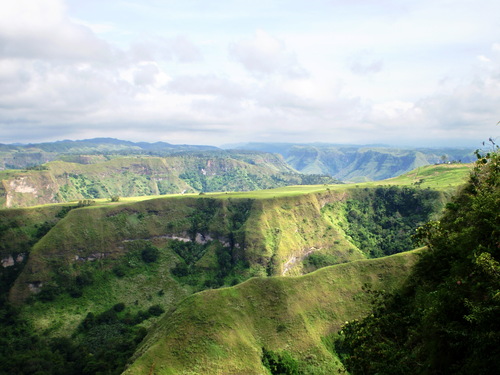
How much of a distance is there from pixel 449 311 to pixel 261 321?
47.8 meters

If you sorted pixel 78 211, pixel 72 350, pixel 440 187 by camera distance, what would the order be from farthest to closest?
pixel 440 187
pixel 78 211
pixel 72 350

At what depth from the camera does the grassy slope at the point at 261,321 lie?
5612cm

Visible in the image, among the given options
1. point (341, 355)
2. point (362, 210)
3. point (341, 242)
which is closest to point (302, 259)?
point (341, 242)

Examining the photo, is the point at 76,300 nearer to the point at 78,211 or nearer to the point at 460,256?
the point at 78,211

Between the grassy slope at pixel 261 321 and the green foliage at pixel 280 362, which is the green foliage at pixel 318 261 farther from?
the green foliage at pixel 280 362

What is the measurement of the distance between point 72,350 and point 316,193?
11792 cm

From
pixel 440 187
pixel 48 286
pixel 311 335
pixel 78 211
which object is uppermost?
pixel 440 187

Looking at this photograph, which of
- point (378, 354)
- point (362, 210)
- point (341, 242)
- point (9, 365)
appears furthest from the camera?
point (362, 210)

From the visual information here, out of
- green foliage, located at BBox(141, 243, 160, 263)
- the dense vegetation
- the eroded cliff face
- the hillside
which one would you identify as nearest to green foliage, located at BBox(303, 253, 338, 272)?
the hillside

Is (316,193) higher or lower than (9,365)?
Result: higher

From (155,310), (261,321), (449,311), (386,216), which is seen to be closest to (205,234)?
(155,310)

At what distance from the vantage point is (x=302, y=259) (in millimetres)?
140125

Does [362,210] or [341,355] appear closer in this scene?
[341,355]

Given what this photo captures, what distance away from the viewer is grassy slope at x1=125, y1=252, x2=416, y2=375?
5612 centimetres
